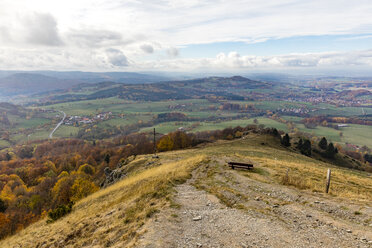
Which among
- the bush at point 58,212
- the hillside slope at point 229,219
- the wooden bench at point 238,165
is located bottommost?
the bush at point 58,212

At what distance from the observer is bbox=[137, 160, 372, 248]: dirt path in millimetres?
10055

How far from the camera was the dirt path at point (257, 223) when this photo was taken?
1005 cm

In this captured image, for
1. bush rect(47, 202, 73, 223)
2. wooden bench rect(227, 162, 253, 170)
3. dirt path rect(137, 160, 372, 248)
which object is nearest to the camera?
dirt path rect(137, 160, 372, 248)

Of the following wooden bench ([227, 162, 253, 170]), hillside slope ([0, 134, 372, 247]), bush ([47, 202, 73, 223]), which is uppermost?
hillside slope ([0, 134, 372, 247])

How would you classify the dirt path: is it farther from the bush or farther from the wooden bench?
the bush

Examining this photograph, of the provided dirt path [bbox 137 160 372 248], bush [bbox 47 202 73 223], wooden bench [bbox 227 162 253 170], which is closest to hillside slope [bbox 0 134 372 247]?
dirt path [bbox 137 160 372 248]

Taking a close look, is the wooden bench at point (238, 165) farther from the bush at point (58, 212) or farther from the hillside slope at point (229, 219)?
the bush at point (58, 212)

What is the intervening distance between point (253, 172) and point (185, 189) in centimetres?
1037

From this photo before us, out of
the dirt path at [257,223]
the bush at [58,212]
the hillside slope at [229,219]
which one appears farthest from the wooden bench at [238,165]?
the bush at [58,212]

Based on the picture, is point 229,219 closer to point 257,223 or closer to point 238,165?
point 257,223

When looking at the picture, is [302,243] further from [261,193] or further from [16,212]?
[16,212]

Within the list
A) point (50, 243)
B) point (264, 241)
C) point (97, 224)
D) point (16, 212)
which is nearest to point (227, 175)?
point (264, 241)

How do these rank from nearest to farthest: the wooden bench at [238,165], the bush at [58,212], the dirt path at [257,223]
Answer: the dirt path at [257,223]
the bush at [58,212]
the wooden bench at [238,165]

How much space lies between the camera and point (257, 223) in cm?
1186
